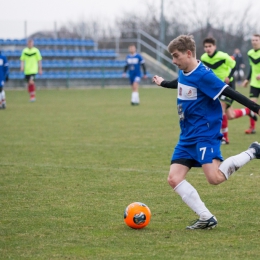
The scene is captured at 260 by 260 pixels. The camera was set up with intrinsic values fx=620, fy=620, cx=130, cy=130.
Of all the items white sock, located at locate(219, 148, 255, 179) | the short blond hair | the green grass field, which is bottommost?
the green grass field

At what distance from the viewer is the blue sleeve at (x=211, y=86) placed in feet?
17.0

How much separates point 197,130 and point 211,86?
40 cm

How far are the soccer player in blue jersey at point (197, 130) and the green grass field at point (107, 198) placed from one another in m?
0.32

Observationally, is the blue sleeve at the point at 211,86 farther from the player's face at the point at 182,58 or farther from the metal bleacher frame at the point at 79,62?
the metal bleacher frame at the point at 79,62

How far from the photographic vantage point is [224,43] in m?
42.1

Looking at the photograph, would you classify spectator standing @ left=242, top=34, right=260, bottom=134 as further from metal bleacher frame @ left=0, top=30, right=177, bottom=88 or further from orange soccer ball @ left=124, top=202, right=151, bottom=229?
metal bleacher frame @ left=0, top=30, right=177, bottom=88

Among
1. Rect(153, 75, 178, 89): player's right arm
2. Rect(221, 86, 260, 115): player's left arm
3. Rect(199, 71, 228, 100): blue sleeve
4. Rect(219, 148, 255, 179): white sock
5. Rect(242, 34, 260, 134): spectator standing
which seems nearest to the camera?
Rect(221, 86, 260, 115): player's left arm

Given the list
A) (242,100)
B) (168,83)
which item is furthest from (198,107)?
(168,83)

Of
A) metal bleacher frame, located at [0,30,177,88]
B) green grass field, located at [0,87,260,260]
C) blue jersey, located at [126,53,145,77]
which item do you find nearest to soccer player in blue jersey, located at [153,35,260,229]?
green grass field, located at [0,87,260,260]

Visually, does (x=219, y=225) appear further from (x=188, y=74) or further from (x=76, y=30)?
(x=76, y=30)

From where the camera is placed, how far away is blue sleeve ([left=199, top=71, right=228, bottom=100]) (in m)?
5.19

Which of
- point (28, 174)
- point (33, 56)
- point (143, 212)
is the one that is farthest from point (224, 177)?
point (33, 56)

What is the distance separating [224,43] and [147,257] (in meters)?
38.8

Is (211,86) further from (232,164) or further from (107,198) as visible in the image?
(107,198)
